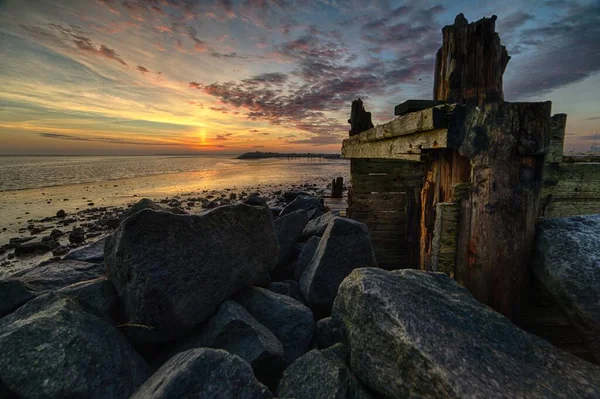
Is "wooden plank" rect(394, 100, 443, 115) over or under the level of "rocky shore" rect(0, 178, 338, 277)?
over

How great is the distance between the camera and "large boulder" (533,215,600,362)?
2.39 m

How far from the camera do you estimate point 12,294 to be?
10.5 feet

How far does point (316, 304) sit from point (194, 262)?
1.78 meters

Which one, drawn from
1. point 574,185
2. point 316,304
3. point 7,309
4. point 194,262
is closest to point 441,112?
point 316,304

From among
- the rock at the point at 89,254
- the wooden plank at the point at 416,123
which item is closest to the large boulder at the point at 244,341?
the wooden plank at the point at 416,123

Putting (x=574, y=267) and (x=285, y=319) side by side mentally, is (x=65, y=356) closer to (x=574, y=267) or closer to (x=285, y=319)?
(x=285, y=319)

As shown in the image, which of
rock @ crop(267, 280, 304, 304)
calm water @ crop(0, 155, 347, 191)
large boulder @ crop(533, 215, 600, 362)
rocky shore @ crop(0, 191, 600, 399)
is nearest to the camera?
rocky shore @ crop(0, 191, 600, 399)

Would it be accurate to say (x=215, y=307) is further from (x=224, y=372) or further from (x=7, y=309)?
(x=7, y=309)

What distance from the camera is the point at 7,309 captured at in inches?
122

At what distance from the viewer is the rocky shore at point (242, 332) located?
1904 mm

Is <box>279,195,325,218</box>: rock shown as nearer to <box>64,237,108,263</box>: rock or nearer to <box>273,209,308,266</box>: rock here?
<box>273,209,308,266</box>: rock

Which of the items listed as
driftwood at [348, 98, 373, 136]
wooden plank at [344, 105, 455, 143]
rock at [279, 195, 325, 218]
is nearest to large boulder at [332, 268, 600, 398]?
wooden plank at [344, 105, 455, 143]

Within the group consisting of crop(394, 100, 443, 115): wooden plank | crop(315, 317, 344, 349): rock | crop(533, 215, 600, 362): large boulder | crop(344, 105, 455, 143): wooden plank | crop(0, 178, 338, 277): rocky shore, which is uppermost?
crop(394, 100, 443, 115): wooden plank

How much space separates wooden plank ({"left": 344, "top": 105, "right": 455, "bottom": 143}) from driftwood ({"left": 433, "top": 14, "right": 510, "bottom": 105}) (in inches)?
38.3
